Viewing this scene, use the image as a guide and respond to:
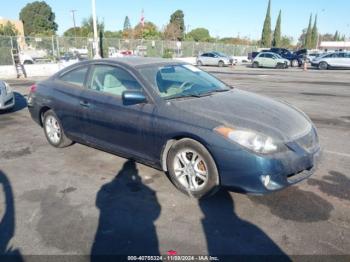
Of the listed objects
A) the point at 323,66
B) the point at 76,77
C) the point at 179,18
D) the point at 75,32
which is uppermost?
the point at 179,18

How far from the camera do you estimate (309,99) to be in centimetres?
1112

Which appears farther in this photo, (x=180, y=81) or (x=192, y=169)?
(x=180, y=81)

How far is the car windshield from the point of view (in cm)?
425

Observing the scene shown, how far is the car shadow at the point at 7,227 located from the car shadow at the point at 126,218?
696 mm

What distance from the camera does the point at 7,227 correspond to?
3.28 meters

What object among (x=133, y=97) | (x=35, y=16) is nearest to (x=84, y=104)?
(x=133, y=97)

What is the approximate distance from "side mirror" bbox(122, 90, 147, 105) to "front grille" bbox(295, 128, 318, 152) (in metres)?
1.88

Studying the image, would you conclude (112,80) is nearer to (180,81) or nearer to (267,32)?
(180,81)

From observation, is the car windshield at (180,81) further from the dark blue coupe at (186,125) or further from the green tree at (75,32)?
the green tree at (75,32)

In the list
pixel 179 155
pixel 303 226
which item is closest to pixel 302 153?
pixel 303 226

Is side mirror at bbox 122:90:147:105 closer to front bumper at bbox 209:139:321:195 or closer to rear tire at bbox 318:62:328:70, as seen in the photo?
front bumper at bbox 209:139:321:195

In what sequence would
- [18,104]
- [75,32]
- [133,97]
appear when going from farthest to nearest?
1. [75,32]
2. [18,104]
3. [133,97]

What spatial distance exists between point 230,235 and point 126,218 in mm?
1083

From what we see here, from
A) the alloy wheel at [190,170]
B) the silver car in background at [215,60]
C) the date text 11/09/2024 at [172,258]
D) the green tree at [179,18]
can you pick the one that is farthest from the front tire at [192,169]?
the green tree at [179,18]
